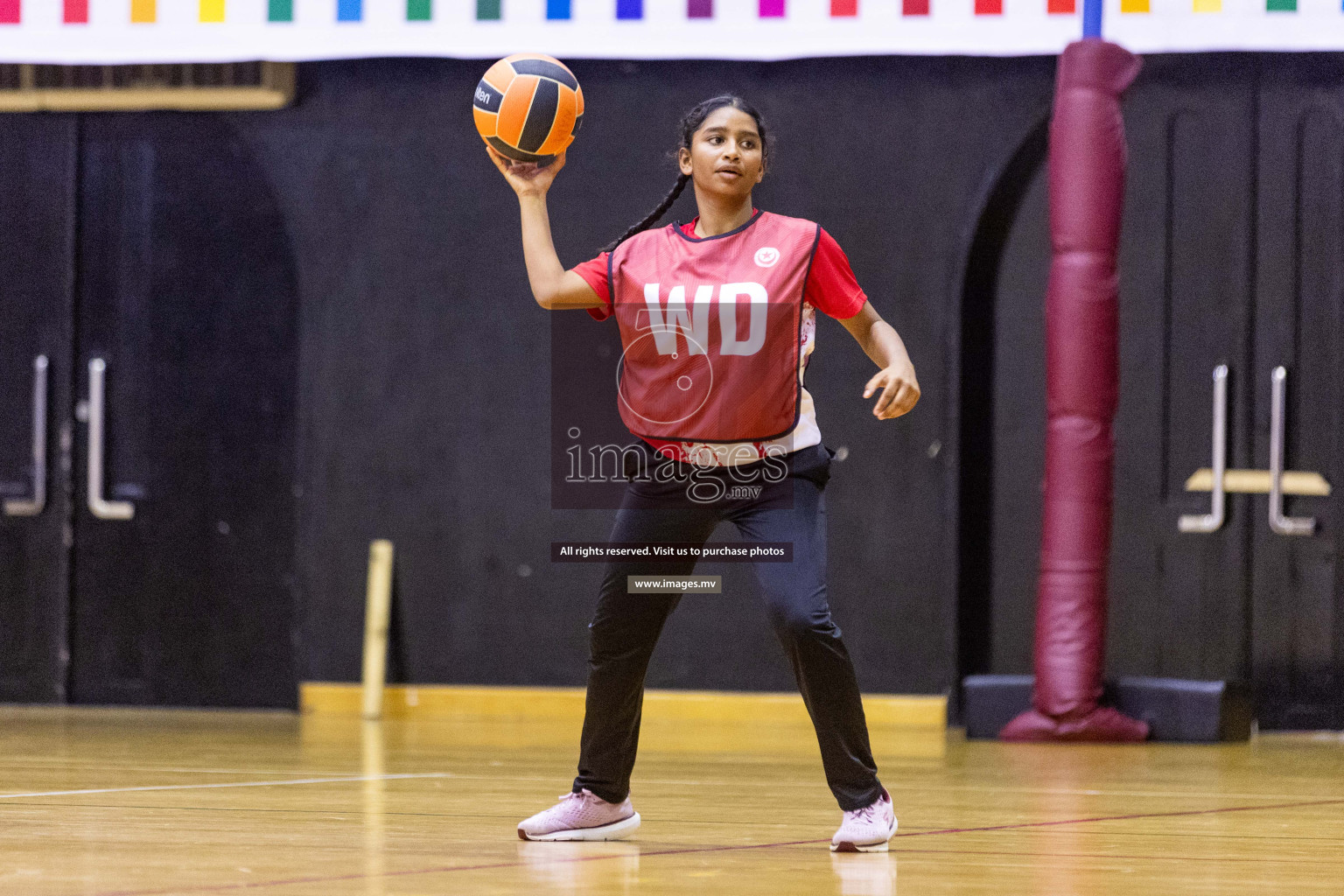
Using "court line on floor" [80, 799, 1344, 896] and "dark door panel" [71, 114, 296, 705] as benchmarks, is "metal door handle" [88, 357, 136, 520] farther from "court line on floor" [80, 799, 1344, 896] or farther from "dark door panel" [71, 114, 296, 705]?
"court line on floor" [80, 799, 1344, 896]

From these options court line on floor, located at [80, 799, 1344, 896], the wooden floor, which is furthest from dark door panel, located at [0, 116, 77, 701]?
court line on floor, located at [80, 799, 1344, 896]

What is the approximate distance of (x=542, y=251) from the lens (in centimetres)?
277

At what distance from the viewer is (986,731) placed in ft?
17.1

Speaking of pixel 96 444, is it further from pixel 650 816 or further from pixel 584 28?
pixel 650 816

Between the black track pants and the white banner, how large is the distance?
2.90 meters

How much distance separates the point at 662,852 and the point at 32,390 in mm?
4265

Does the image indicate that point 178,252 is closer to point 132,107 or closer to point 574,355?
point 132,107

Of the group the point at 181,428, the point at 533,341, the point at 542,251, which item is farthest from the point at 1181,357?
the point at 181,428

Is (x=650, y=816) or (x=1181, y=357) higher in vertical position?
(x=1181, y=357)

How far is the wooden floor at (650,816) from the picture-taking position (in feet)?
7.86

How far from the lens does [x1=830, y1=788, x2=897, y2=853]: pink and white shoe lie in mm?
2699

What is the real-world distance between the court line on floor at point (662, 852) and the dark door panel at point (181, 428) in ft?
11.9

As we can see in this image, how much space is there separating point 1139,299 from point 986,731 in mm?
1679

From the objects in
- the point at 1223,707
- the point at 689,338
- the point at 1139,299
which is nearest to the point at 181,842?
the point at 689,338
